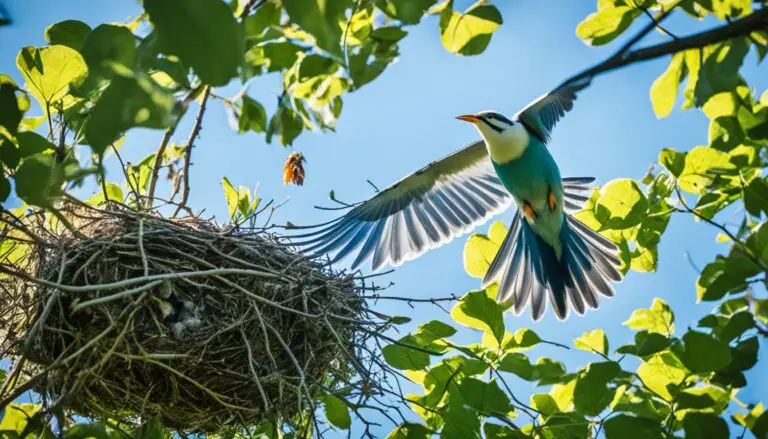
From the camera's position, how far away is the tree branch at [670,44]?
54.1 inches

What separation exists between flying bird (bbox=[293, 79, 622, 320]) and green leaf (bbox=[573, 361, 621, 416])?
2.07 m

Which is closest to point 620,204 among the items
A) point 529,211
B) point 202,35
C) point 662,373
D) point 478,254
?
point 478,254

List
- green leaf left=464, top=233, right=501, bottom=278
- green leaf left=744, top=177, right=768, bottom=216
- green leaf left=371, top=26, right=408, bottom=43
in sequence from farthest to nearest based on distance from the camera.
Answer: green leaf left=464, top=233, right=501, bottom=278, green leaf left=371, top=26, right=408, bottom=43, green leaf left=744, top=177, right=768, bottom=216

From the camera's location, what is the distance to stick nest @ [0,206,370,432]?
2613 millimetres

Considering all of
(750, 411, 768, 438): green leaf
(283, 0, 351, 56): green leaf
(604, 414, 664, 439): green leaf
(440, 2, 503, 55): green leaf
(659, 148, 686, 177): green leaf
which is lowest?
(750, 411, 768, 438): green leaf

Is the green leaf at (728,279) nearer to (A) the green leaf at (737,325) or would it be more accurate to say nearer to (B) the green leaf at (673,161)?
(A) the green leaf at (737,325)

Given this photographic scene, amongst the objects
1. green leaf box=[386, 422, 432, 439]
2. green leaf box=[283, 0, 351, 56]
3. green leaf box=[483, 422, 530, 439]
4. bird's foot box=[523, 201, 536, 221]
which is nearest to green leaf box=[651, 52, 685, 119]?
green leaf box=[483, 422, 530, 439]

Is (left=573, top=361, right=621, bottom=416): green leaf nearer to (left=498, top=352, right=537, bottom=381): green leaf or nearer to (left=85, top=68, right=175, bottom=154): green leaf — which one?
(left=498, top=352, right=537, bottom=381): green leaf

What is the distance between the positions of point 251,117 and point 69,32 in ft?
3.71

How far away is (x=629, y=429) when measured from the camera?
6.38 ft

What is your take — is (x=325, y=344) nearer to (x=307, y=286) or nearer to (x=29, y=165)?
(x=307, y=286)

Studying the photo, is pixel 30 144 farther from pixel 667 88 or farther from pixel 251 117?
pixel 667 88

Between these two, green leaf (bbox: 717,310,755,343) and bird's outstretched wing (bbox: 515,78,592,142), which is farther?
bird's outstretched wing (bbox: 515,78,592,142)

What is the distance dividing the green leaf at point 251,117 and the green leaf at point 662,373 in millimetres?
1827
